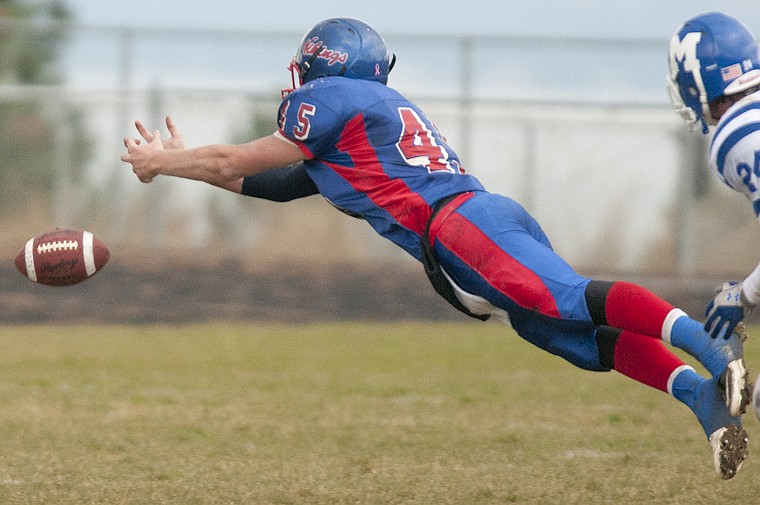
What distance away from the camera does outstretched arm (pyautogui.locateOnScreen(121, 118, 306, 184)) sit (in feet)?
13.6

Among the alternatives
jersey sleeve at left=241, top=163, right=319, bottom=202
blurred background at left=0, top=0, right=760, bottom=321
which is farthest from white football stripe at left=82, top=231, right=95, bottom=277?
blurred background at left=0, top=0, right=760, bottom=321

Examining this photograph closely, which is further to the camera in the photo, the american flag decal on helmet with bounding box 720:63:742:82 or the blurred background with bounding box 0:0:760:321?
the blurred background with bounding box 0:0:760:321

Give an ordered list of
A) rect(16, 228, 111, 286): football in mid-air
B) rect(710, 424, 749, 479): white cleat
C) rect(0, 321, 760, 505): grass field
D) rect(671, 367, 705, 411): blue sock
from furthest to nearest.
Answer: rect(16, 228, 111, 286): football in mid-air, rect(0, 321, 760, 505): grass field, rect(671, 367, 705, 411): blue sock, rect(710, 424, 749, 479): white cleat

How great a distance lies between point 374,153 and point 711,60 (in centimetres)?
116

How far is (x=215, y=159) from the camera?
4203 millimetres

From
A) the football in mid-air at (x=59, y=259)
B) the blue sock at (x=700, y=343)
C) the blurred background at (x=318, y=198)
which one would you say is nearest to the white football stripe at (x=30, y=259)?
the football in mid-air at (x=59, y=259)

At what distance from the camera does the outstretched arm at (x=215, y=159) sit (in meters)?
4.16

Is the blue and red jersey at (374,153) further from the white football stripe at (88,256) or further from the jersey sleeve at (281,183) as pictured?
the white football stripe at (88,256)

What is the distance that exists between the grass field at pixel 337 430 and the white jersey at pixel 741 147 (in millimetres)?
1233

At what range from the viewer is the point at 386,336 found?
10883 mm

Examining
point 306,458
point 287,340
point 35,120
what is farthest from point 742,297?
point 35,120

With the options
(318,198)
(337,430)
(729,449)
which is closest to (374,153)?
(729,449)

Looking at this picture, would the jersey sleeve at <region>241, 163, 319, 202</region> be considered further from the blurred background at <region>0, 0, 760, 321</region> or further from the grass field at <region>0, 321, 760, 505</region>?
the blurred background at <region>0, 0, 760, 321</region>

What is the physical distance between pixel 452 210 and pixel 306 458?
1523 mm
